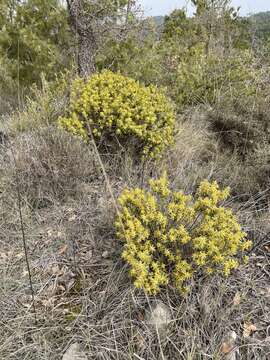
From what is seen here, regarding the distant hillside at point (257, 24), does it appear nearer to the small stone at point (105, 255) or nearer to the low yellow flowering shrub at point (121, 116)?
the low yellow flowering shrub at point (121, 116)

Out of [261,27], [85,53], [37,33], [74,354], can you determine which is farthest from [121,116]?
[261,27]

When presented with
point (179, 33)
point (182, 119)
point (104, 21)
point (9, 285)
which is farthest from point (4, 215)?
point (179, 33)

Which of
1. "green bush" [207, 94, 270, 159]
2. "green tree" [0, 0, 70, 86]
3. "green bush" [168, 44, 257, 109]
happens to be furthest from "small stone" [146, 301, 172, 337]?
"green tree" [0, 0, 70, 86]

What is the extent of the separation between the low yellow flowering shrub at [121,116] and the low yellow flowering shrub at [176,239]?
1.07 metres

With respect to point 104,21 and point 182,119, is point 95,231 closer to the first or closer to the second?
point 182,119

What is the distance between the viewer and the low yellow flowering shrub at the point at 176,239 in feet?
5.16

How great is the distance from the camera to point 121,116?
2725 millimetres

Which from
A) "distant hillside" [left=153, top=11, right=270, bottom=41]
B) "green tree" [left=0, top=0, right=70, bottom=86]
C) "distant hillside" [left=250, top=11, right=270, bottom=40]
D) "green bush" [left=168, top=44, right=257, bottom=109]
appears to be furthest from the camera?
"distant hillside" [left=250, top=11, right=270, bottom=40]

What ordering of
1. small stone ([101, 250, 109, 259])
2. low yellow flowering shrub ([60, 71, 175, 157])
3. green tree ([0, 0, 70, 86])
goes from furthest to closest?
green tree ([0, 0, 70, 86]) < low yellow flowering shrub ([60, 71, 175, 157]) < small stone ([101, 250, 109, 259])

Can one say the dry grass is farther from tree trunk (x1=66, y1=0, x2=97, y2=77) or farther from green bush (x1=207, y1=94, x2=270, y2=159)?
tree trunk (x1=66, y1=0, x2=97, y2=77)

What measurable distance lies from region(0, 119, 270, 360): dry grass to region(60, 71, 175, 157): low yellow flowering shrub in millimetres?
234

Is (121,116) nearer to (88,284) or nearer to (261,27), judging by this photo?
(88,284)

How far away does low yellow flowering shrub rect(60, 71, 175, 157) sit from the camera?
2738 millimetres

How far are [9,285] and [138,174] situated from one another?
1.39 m
